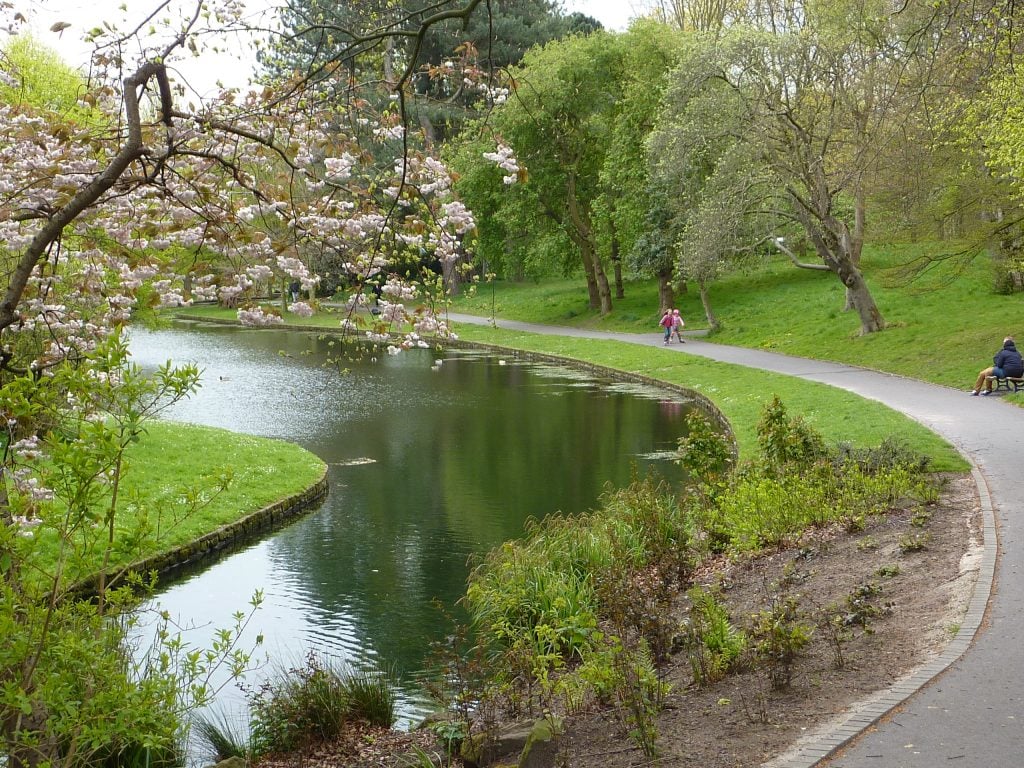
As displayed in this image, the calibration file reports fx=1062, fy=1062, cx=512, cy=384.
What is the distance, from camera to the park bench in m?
21.6

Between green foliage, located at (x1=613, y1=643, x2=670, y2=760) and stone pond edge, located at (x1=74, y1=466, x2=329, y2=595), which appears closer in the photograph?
green foliage, located at (x1=613, y1=643, x2=670, y2=760)

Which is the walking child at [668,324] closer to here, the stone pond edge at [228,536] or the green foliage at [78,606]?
the stone pond edge at [228,536]

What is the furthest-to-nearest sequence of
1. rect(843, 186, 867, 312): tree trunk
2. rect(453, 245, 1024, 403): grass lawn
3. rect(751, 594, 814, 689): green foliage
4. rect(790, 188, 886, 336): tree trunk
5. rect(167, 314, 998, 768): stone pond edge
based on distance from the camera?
1. rect(843, 186, 867, 312): tree trunk
2. rect(790, 188, 886, 336): tree trunk
3. rect(453, 245, 1024, 403): grass lawn
4. rect(751, 594, 814, 689): green foliage
5. rect(167, 314, 998, 768): stone pond edge

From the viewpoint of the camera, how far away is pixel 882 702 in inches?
260

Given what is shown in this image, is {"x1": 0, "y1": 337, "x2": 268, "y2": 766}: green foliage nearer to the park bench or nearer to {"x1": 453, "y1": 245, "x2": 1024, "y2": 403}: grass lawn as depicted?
{"x1": 453, "y1": 245, "x2": 1024, "y2": 403}: grass lawn

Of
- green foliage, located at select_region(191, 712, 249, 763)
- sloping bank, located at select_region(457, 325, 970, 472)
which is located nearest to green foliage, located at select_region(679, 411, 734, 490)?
sloping bank, located at select_region(457, 325, 970, 472)

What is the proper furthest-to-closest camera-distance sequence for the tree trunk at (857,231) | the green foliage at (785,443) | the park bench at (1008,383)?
the tree trunk at (857,231)
the park bench at (1008,383)
the green foliage at (785,443)

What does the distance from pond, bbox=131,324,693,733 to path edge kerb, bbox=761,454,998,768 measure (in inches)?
167

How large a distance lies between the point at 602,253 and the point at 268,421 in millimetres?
21228

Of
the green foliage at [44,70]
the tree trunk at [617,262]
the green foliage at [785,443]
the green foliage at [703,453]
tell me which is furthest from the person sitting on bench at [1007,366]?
the green foliage at [44,70]

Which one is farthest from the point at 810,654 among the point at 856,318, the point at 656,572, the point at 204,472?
the point at 856,318

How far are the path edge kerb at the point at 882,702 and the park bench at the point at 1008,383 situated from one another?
13.8 meters

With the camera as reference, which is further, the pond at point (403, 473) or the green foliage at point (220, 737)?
the pond at point (403, 473)

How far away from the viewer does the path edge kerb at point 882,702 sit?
19.5 feet
